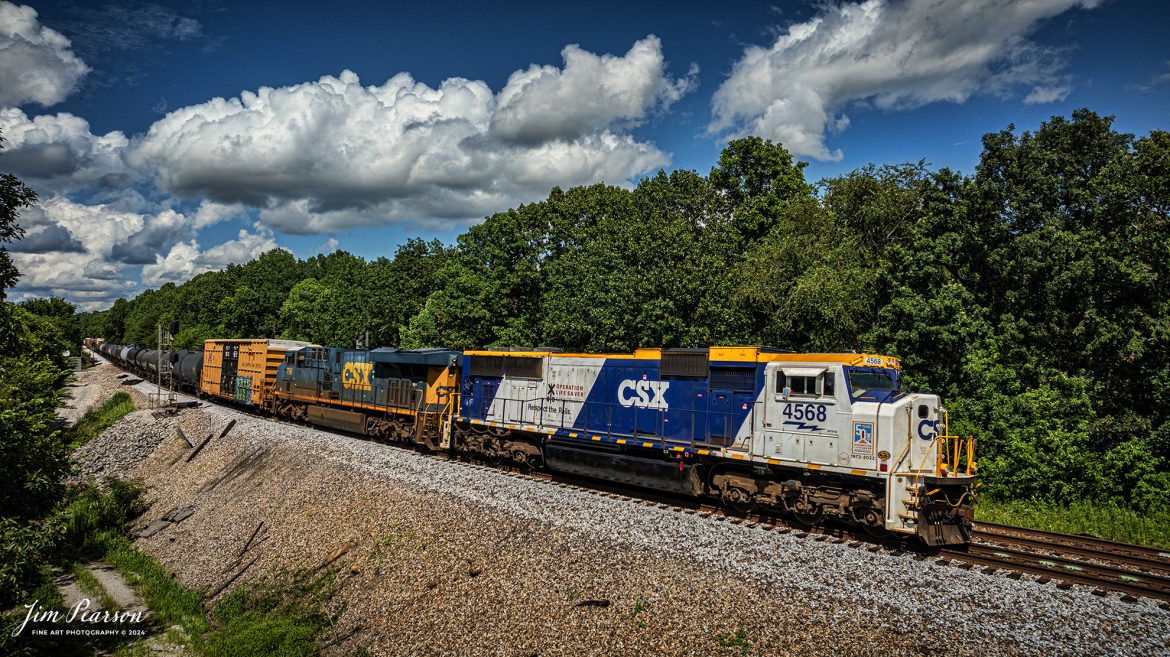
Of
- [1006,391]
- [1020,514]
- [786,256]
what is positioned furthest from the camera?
[786,256]

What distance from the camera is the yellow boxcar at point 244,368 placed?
103 ft

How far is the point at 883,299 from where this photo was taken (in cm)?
2225

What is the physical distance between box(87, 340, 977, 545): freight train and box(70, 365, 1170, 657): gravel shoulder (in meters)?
1.11

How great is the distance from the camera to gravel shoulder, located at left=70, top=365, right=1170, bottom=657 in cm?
853

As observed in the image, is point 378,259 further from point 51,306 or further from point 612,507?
point 51,306

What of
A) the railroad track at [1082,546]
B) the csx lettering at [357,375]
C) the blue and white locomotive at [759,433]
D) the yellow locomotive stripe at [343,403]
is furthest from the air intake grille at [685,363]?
the csx lettering at [357,375]

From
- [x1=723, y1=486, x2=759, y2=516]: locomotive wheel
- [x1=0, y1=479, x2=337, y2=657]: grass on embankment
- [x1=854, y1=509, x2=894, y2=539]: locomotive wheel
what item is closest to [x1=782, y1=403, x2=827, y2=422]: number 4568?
[x1=854, y1=509, x2=894, y2=539]: locomotive wheel

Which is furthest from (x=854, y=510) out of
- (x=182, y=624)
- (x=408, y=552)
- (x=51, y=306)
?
(x=51, y=306)

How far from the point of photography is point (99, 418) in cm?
4006

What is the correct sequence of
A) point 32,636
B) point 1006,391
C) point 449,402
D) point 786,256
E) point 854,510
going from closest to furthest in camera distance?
point 854,510 → point 32,636 → point 1006,391 → point 449,402 → point 786,256

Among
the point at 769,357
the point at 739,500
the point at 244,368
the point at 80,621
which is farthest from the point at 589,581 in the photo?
the point at 244,368

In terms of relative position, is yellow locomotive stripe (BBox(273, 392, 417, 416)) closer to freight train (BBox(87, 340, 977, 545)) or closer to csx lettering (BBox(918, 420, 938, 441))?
freight train (BBox(87, 340, 977, 545))

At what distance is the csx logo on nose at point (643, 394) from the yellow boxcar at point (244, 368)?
2197 cm

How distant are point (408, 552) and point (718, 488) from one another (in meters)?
6.96
